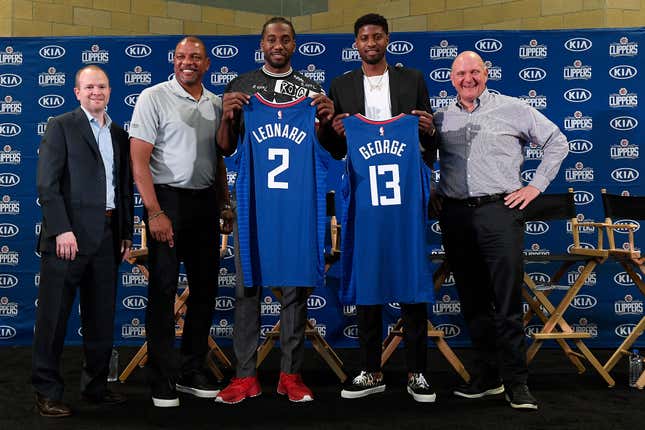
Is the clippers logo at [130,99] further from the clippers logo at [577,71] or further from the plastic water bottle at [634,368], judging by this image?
the plastic water bottle at [634,368]

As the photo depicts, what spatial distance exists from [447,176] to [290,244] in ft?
3.15

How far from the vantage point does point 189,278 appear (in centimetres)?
371

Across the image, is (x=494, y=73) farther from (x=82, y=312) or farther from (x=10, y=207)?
(x=10, y=207)

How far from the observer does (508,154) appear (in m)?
3.60

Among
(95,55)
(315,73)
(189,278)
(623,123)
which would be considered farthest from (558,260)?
(95,55)

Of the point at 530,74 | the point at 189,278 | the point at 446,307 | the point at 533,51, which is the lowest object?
the point at 446,307

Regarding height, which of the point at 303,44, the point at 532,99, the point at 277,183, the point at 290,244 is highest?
the point at 303,44

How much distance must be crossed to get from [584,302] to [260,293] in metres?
3.07

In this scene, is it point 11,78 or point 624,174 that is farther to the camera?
point 11,78

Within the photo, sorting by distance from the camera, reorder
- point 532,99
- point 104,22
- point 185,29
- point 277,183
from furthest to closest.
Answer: point 185,29, point 104,22, point 532,99, point 277,183

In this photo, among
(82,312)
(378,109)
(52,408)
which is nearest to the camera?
(52,408)

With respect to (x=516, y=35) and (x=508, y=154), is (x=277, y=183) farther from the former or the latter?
(x=516, y=35)

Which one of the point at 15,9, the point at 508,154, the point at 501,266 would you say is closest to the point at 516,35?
the point at 508,154

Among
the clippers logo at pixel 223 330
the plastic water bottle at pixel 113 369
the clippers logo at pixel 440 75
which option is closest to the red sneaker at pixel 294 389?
the plastic water bottle at pixel 113 369
